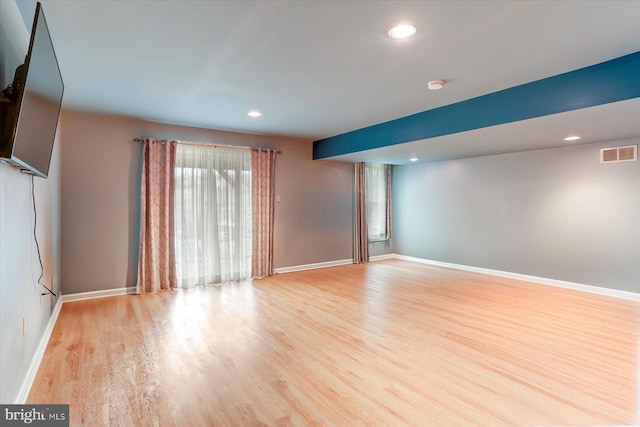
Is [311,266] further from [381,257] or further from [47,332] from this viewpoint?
[47,332]

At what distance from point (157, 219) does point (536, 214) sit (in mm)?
5820

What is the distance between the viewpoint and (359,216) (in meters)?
6.91

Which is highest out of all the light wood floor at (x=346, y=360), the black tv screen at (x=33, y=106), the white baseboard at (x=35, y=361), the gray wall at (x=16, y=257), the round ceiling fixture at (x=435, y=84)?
the round ceiling fixture at (x=435, y=84)

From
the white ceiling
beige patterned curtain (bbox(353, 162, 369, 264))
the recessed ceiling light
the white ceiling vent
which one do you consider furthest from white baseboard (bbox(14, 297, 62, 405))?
the white ceiling vent

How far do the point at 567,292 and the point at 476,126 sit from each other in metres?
2.89

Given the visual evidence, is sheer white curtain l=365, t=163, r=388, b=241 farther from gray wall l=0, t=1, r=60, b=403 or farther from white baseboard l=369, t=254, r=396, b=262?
gray wall l=0, t=1, r=60, b=403

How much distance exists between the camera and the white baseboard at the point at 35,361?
79.7 inches

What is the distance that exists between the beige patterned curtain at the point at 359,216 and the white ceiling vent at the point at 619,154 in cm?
390

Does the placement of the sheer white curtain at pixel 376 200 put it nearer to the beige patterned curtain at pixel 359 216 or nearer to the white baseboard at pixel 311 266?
the beige patterned curtain at pixel 359 216

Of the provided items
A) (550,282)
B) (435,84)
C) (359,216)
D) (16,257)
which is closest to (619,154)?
(550,282)

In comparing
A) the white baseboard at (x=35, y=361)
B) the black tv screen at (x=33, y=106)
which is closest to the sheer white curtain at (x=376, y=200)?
the white baseboard at (x=35, y=361)

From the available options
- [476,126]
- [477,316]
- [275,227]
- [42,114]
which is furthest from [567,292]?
[42,114]

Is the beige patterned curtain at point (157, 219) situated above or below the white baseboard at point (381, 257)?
above

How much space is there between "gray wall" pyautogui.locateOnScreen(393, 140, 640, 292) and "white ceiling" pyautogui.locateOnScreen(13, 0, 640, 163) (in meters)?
0.79
